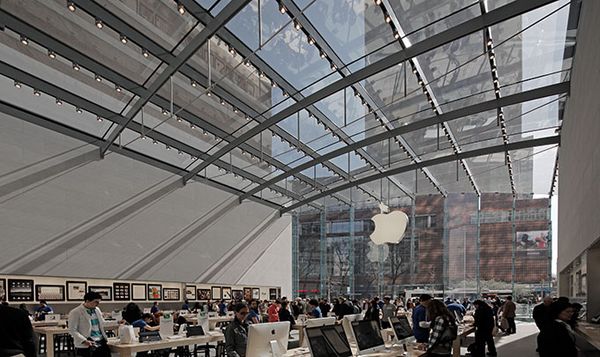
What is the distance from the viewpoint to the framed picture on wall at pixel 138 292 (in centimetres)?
1669

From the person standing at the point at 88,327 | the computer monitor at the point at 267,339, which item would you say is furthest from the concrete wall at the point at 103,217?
the computer monitor at the point at 267,339

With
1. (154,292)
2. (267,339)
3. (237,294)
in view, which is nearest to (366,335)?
(267,339)

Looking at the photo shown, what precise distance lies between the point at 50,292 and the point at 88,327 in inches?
311

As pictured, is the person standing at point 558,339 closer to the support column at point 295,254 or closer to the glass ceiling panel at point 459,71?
the glass ceiling panel at point 459,71

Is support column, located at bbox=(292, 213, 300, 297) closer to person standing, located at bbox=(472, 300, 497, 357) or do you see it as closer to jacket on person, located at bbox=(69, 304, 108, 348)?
person standing, located at bbox=(472, 300, 497, 357)

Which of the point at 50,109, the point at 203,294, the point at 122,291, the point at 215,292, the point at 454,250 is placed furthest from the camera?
the point at 454,250

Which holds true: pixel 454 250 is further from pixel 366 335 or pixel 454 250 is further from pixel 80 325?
pixel 80 325

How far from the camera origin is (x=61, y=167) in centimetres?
1486

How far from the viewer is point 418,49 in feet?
40.6

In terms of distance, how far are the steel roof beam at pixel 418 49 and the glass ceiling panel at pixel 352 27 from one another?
247 millimetres

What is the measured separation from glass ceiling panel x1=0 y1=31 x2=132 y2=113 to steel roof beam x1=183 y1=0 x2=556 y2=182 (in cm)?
443

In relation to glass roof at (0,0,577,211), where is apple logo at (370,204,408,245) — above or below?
below

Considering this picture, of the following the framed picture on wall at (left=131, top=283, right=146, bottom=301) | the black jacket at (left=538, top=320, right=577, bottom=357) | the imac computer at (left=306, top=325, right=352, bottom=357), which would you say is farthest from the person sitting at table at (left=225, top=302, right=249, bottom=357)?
the framed picture on wall at (left=131, top=283, right=146, bottom=301)

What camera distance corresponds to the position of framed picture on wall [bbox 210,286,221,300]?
2036 cm
